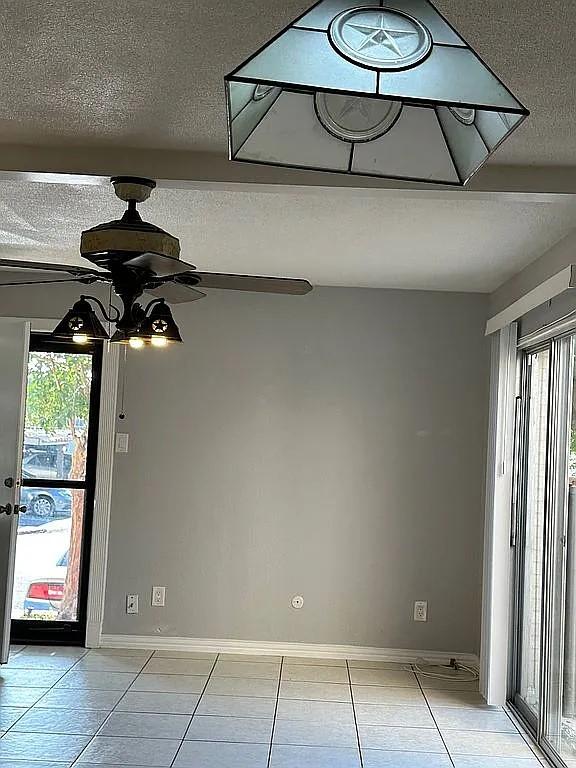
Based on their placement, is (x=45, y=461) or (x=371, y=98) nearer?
(x=371, y=98)

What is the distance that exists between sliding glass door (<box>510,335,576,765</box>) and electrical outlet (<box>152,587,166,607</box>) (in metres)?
2.31

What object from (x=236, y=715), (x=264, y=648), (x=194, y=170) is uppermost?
(x=194, y=170)

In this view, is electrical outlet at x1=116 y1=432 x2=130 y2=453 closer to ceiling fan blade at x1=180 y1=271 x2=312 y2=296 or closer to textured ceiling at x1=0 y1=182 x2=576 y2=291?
textured ceiling at x1=0 y1=182 x2=576 y2=291

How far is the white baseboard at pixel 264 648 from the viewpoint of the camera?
622cm

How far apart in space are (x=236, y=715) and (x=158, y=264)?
9.68 ft

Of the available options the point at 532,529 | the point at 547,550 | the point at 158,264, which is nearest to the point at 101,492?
the point at 532,529

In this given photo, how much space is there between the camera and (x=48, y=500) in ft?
21.4

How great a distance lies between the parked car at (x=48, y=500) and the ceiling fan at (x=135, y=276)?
3368 millimetres

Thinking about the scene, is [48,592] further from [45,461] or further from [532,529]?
[532,529]

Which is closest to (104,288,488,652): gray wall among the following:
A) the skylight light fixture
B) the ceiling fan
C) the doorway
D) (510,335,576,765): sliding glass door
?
the doorway

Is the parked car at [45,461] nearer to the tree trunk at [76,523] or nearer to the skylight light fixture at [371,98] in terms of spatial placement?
the tree trunk at [76,523]

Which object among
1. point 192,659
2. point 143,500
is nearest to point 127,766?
point 192,659

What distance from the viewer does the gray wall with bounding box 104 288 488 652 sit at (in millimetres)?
6254

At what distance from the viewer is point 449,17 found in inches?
84.9
